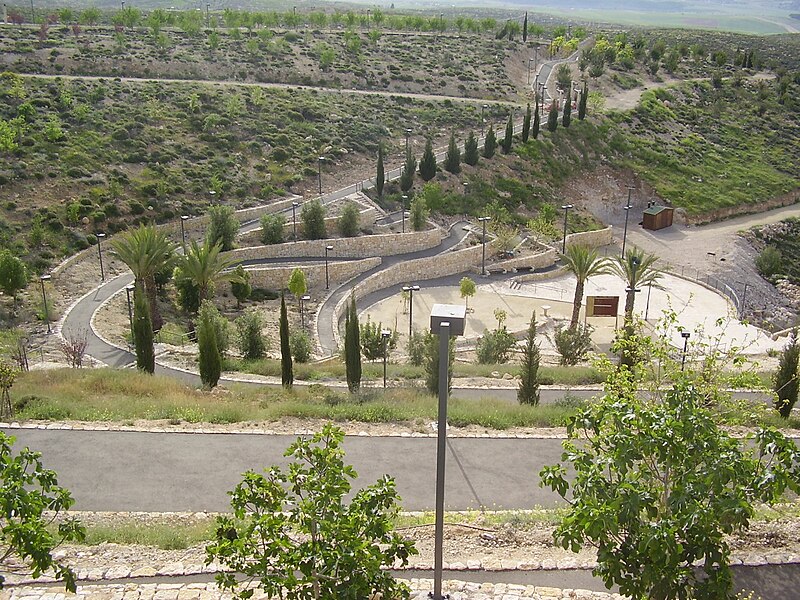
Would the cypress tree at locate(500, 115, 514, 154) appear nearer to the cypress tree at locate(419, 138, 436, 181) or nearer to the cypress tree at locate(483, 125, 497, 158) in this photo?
the cypress tree at locate(483, 125, 497, 158)

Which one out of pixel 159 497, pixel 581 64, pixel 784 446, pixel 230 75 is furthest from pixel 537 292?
pixel 581 64

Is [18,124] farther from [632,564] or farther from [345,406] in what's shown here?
[632,564]

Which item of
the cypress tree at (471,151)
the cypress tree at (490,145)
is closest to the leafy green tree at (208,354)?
the cypress tree at (471,151)

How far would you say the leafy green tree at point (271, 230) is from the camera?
38750 millimetres

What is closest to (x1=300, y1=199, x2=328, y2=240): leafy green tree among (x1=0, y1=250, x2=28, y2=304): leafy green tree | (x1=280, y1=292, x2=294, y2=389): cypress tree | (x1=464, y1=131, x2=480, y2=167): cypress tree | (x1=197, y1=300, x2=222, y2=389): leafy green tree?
(x1=0, y1=250, x2=28, y2=304): leafy green tree

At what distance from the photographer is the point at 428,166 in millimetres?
47750

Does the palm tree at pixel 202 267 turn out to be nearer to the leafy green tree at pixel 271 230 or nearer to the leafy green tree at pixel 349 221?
the leafy green tree at pixel 271 230

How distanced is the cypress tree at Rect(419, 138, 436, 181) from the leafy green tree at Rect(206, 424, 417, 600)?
40336 millimetres

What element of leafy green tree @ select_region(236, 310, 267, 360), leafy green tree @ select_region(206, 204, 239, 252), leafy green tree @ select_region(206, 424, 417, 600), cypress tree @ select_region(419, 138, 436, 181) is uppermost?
leafy green tree @ select_region(206, 424, 417, 600)

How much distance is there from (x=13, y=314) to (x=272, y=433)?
17809mm

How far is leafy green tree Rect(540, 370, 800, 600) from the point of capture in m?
7.82

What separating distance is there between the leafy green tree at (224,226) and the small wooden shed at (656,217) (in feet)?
95.0

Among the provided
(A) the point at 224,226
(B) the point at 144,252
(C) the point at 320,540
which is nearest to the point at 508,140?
(A) the point at 224,226

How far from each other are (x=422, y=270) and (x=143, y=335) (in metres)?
19.8
